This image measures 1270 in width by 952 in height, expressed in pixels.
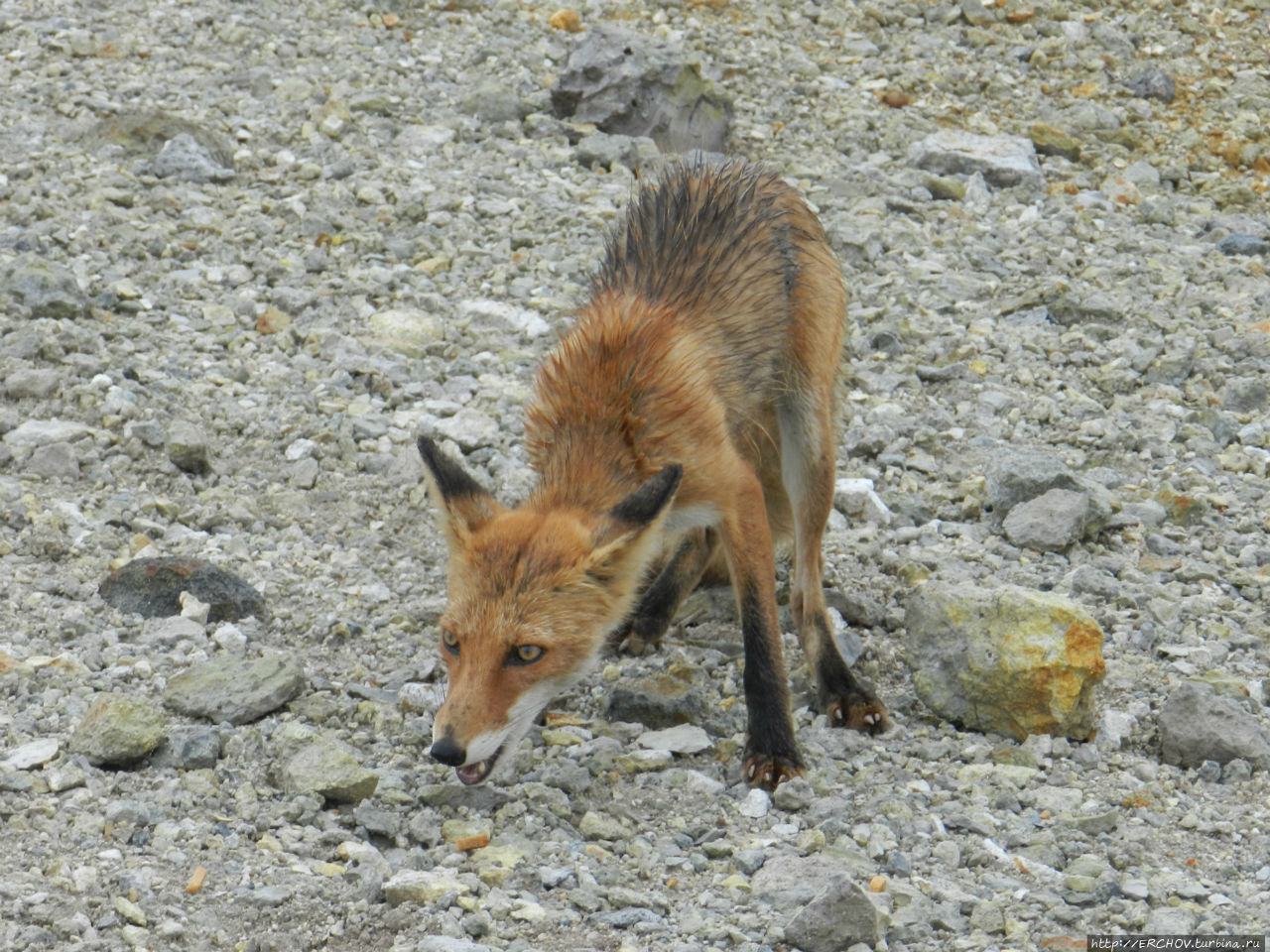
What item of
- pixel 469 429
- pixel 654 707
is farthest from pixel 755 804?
pixel 469 429

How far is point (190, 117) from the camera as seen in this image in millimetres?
11852

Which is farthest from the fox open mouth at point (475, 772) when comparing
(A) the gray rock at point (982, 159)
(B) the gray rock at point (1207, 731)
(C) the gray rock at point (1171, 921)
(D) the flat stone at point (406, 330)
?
(A) the gray rock at point (982, 159)

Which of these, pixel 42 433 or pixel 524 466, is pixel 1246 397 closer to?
pixel 524 466

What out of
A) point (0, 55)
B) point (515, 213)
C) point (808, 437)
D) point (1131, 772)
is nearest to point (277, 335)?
point (515, 213)

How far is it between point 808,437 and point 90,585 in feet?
12.5

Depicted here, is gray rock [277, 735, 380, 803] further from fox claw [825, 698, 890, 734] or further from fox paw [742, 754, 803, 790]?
fox claw [825, 698, 890, 734]

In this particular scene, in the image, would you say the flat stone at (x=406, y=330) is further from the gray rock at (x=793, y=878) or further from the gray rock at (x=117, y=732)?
the gray rock at (x=793, y=878)

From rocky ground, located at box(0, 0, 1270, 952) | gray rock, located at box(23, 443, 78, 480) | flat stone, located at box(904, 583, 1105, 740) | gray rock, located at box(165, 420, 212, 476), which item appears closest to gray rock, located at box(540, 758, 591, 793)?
rocky ground, located at box(0, 0, 1270, 952)

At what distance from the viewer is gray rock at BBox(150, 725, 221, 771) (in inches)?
230

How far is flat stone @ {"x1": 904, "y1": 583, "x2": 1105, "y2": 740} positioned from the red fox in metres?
0.37

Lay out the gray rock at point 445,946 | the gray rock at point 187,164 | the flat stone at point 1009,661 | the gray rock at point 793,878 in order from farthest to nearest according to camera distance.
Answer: the gray rock at point 187,164
the flat stone at point 1009,661
the gray rock at point 793,878
the gray rock at point 445,946

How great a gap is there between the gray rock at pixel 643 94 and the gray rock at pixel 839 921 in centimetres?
890

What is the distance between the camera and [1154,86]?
13.7m

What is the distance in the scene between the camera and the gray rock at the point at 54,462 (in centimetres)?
795
